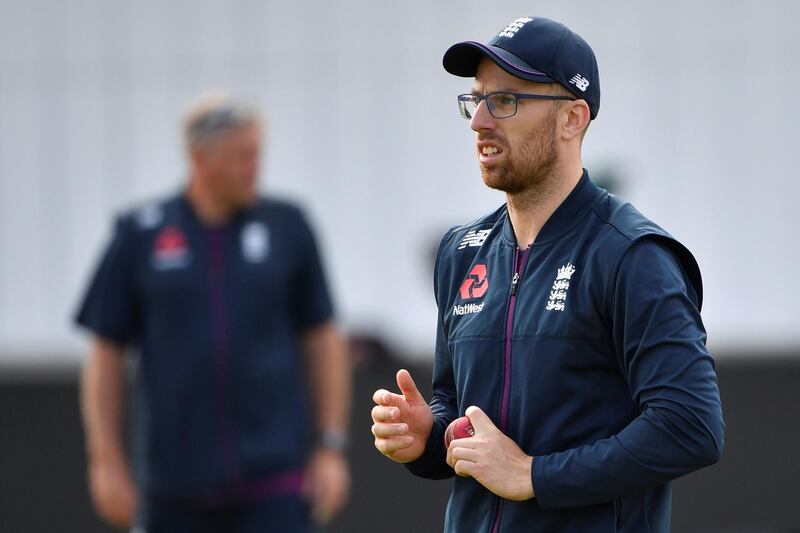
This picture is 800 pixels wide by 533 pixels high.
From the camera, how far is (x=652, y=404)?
2.99 metres

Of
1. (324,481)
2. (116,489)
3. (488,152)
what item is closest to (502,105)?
(488,152)

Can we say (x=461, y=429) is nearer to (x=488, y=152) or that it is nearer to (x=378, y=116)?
(x=488, y=152)

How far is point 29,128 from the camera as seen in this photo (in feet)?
34.2

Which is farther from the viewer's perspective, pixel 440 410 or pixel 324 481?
pixel 324 481

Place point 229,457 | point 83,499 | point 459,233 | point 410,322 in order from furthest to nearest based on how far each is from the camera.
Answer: point 410,322 < point 83,499 < point 229,457 < point 459,233

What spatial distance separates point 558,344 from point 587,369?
0.09 meters

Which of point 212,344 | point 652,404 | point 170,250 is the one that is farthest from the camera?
point 170,250

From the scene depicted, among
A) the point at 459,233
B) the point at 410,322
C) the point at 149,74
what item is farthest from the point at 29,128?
the point at 459,233

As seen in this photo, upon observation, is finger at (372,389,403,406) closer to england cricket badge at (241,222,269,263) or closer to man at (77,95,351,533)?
man at (77,95,351,533)

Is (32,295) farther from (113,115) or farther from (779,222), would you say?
(779,222)

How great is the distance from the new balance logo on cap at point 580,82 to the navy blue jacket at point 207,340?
2.70 metres

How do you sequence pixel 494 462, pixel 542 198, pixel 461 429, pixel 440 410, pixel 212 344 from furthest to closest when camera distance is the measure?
pixel 212 344 < pixel 440 410 < pixel 542 198 < pixel 461 429 < pixel 494 462

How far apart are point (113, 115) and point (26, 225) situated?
3.47 feet

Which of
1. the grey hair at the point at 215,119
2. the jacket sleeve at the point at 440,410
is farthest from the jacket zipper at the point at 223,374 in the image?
the jacket sleeve at the point at 440,410
